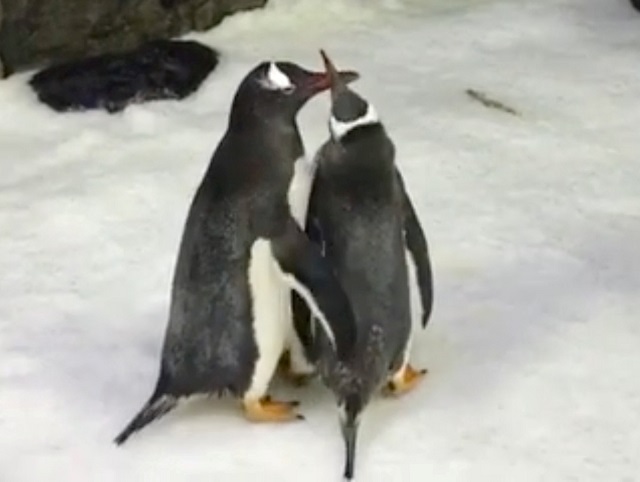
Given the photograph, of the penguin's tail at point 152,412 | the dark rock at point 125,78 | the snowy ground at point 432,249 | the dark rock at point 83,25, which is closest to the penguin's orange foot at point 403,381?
the snowy ground at point 432,249

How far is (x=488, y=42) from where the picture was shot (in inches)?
117

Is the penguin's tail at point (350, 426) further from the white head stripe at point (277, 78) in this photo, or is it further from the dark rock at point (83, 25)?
the dark rock at point (83, 25)

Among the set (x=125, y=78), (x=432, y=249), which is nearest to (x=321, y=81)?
(x=432, y=249)

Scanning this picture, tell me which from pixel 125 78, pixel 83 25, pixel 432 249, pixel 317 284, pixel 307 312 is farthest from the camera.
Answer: pixel 83 25

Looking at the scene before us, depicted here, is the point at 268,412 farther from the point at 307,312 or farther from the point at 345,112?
the point at 345,112

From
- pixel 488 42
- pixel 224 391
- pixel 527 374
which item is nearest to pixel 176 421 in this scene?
pixel 224 391

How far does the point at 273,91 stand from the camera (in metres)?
1.76

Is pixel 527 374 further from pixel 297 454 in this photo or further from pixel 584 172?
pixel 584 172

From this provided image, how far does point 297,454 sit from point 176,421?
0.16m

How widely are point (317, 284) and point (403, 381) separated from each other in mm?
223

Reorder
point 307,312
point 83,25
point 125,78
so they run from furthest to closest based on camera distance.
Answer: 1. point 83,25
2. point 125,78
3. point 307,312

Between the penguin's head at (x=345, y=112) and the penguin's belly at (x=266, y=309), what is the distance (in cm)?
16

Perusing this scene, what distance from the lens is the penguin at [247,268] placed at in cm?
173

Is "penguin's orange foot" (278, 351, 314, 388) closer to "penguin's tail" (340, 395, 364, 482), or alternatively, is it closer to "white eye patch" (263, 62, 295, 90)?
"penguin's tail" (340, 395, 364, 482)
